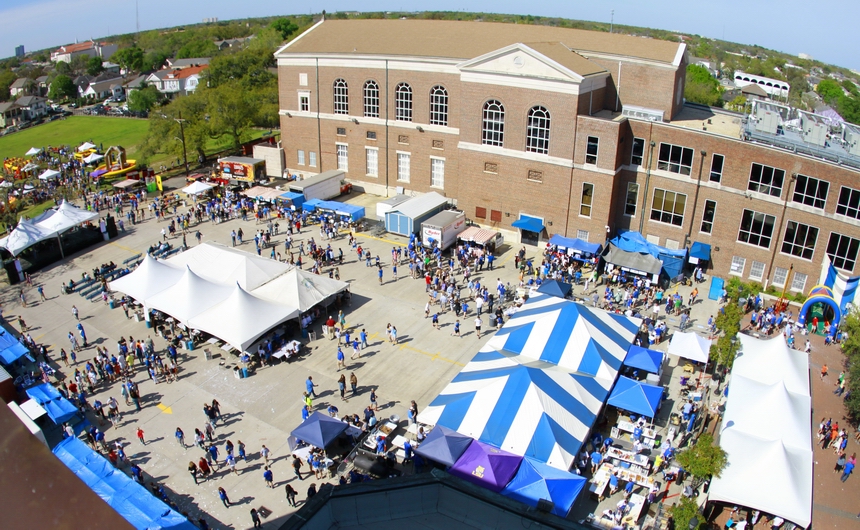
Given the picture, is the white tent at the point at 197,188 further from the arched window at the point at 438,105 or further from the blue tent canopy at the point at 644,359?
the blue tent canopy at the point at 644,359

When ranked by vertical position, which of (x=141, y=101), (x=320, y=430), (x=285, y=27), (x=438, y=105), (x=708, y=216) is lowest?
(x=141, y=101)

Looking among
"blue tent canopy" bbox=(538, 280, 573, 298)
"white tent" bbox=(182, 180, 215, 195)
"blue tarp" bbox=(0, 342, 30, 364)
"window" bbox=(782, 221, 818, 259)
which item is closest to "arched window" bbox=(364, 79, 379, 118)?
"white tent" bbox=(182, 180, 215, 195)

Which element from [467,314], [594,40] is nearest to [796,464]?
[467,314]

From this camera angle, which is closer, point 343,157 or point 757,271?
point 757,271

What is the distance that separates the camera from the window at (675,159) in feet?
116

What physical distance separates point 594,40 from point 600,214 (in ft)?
45.2

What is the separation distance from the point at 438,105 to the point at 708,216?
1962cm

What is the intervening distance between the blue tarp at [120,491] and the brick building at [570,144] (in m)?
27.4

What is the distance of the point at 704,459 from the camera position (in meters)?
19.0

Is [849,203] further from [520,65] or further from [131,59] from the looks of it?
[131,59]

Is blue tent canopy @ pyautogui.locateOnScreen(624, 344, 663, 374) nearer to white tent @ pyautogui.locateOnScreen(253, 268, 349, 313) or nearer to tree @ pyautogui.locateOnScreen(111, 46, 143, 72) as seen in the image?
white tent @ pyautogui.locateOnScreen(253, 268, 349, 313)

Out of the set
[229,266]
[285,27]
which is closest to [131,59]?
[285,27]

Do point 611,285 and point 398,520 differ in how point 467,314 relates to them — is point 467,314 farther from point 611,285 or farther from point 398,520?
point 398,520

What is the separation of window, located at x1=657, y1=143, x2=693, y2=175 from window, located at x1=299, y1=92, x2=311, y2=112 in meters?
27.8
